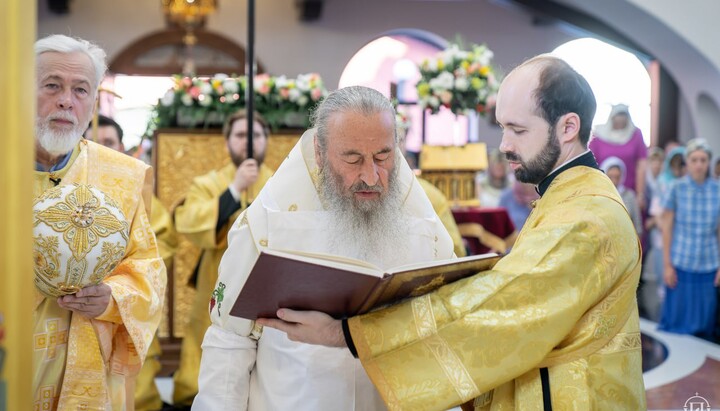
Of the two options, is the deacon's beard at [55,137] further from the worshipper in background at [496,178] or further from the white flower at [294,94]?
the worshipper in background at [496,178]

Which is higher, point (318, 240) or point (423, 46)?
point (423, 46)

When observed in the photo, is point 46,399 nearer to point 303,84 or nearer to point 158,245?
point 158,245

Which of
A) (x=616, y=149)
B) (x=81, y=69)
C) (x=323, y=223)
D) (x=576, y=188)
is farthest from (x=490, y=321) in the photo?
(x=616, y=149)

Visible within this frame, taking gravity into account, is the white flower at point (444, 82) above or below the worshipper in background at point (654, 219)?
above

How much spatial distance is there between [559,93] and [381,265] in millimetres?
681

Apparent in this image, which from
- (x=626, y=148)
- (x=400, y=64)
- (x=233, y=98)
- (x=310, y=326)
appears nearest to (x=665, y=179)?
(x=626, y=148)

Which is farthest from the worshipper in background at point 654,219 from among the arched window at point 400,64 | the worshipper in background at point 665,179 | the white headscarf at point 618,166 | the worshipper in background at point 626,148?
the arched window at point 400,64

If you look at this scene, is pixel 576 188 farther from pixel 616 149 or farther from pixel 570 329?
pixel 616 149

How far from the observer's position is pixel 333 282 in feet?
6.79

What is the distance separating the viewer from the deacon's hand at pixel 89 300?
261 centimetres

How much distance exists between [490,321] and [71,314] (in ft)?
4.40

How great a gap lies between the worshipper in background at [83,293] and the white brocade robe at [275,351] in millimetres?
375

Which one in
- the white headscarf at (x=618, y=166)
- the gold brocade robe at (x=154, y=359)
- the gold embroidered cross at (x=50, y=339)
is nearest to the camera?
the gold embroidered cross at (x=50, y=339)

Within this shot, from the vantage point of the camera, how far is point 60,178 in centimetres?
284
